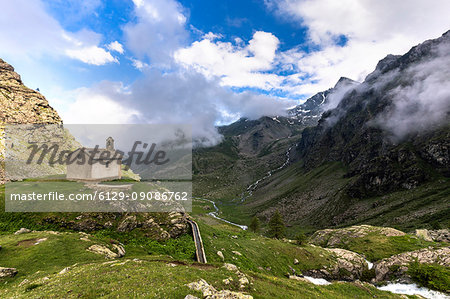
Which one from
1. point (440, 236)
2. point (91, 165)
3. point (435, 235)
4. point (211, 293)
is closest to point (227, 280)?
point (211, 293)

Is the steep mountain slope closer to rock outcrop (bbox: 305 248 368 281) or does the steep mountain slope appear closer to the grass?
rock outcrop (bbox: 305 248 368 281)

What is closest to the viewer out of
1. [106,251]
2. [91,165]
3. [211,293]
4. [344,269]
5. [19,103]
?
[211,293]

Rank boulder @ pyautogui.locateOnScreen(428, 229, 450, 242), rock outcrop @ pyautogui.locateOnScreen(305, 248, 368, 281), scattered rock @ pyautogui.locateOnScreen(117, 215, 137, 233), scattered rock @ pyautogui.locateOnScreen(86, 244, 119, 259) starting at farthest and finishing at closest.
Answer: boulder @ pyautogui.locateOnScreen(428, 229, 450, 242) < rock outcrop @ pyautogui.locateOnScreen(305, 248, 368, 281) < scattered rock @ pyautogui.locateOnScreen(117, 215, 137, 233) < scattered rock @ pyautogui.locateOnScreen(86, 244, 119, 259)

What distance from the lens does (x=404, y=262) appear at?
37.8 metres

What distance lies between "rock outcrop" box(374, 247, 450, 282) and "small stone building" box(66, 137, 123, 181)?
236 ft

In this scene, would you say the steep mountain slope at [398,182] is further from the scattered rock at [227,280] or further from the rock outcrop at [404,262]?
the scattered rock at [227,280]

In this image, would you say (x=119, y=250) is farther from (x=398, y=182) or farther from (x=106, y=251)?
(x=398, y=182)

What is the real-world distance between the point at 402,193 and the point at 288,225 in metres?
77.7

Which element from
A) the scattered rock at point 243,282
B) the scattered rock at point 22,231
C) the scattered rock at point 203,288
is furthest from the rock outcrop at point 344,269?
the scattered rock at point 22,231

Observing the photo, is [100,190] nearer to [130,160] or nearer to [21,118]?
[130,160]

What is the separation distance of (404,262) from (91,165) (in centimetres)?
7706

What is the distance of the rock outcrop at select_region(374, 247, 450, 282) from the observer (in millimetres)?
36375

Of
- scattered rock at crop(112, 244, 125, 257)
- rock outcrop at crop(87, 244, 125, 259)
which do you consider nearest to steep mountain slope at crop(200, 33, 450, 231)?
scattered rock at crop(112, 244, 125, 257)

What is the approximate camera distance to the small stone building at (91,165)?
53.0m
